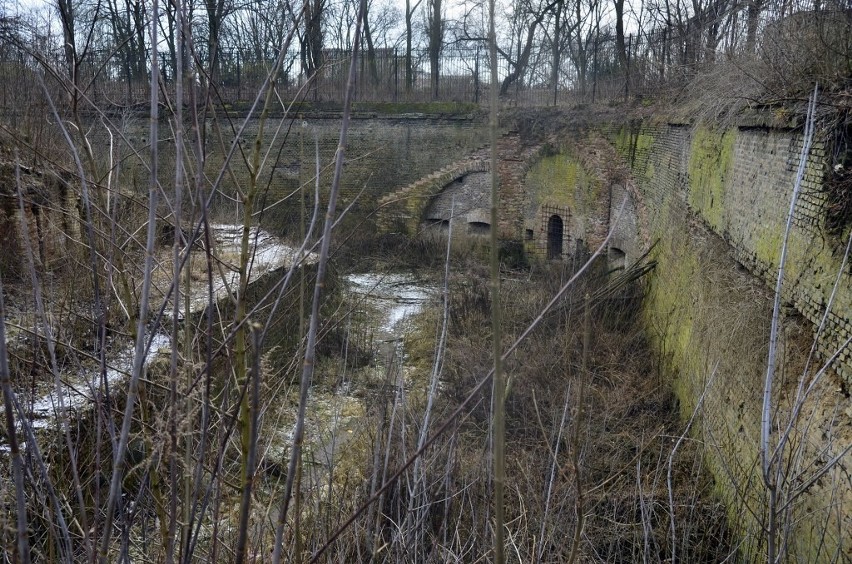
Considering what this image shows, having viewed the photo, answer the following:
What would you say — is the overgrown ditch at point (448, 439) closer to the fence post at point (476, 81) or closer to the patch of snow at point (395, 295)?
the patch of snow at point (395, 295)

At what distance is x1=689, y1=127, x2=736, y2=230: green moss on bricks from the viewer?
620cm

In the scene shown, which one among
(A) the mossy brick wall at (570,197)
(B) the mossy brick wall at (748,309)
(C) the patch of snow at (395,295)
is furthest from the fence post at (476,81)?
(B) the mossy brick wall at (748,309)

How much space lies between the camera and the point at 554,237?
1368cm

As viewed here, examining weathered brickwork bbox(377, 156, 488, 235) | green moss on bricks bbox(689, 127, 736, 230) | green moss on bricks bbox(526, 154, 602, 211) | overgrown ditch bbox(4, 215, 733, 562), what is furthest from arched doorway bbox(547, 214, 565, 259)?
green moss on bricks bbox(689, 127, 736, 230)

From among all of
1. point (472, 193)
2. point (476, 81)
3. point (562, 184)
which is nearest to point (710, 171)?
point (562, 184)

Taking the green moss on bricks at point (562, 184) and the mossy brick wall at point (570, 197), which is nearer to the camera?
the mossy brick wall at point (570, 197)

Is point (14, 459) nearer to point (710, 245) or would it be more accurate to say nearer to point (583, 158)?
point (710, 245)

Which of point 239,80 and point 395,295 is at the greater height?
point 239,80

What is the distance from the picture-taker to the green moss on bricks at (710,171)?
6.20 metres

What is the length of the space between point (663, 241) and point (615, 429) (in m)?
3.40

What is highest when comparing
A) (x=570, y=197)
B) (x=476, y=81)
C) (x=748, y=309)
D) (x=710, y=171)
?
(x=476, y=81)

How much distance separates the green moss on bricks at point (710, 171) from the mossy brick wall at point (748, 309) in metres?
0.01

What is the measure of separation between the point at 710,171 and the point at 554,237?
22.9 ft

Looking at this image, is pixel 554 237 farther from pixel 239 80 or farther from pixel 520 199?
pixel 239 80
